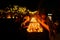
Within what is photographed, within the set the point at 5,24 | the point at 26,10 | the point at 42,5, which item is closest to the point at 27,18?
the point at 26,10

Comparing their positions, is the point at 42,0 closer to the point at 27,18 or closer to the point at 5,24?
the point at 27,18

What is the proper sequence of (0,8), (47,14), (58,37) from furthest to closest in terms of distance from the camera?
1. (0,8)
2. (47,14)
3. (58,37)

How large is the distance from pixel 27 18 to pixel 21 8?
422mm

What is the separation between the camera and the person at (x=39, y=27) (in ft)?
7.42

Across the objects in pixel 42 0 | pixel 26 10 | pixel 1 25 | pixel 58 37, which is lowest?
pixel 58 37

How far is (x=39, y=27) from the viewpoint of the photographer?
8.53 ft

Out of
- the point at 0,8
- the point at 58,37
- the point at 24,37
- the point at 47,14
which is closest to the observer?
the point at 24,37

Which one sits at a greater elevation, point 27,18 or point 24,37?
point 27,18

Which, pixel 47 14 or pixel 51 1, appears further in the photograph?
pixel 51 1

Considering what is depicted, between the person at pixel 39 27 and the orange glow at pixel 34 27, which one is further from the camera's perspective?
the orange glow at pixel 34 27

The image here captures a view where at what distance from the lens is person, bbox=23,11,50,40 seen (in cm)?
226

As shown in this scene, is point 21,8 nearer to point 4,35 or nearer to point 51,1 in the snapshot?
point 51,1

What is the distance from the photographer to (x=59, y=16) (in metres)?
3.12

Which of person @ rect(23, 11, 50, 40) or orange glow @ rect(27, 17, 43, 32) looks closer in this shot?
person @ rect(23, 11, 50, 40)
